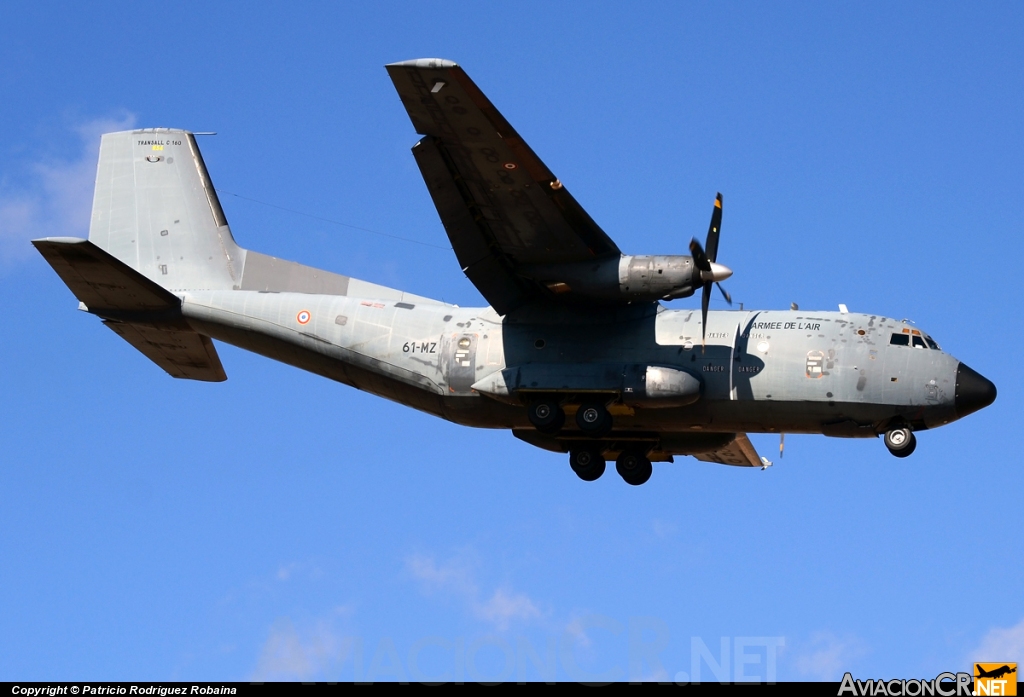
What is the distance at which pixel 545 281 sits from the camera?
25.9 meters

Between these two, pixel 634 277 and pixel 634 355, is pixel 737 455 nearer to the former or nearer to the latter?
pixel 634 355

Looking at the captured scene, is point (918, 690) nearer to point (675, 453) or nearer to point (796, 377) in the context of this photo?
point (796, 377)

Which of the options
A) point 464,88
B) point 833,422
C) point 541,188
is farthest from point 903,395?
point 464,88

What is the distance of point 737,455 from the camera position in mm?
30641

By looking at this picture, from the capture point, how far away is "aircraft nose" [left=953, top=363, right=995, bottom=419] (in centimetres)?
2498

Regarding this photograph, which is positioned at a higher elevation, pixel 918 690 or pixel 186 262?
pixel 186 262

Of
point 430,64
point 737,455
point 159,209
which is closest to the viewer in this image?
point 430,64

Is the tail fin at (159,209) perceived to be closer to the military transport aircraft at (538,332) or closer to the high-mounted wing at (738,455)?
the military transport aircraft at (538,332)

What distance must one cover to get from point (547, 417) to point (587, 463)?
103 inches

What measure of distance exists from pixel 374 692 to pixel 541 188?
31.1 feet

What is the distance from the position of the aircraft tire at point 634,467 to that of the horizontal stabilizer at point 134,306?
8831 millimetres

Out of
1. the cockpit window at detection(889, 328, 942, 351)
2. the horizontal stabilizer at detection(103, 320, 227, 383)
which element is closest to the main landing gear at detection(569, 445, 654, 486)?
the cockpit window at detection(889, 328, 942, 351)

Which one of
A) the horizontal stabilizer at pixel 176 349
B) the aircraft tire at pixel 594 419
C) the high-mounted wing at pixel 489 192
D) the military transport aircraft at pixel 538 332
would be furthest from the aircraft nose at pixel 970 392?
the horizontal stabilizer at pixel 176 349

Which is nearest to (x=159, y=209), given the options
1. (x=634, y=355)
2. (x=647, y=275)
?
(x=634, y=355)
